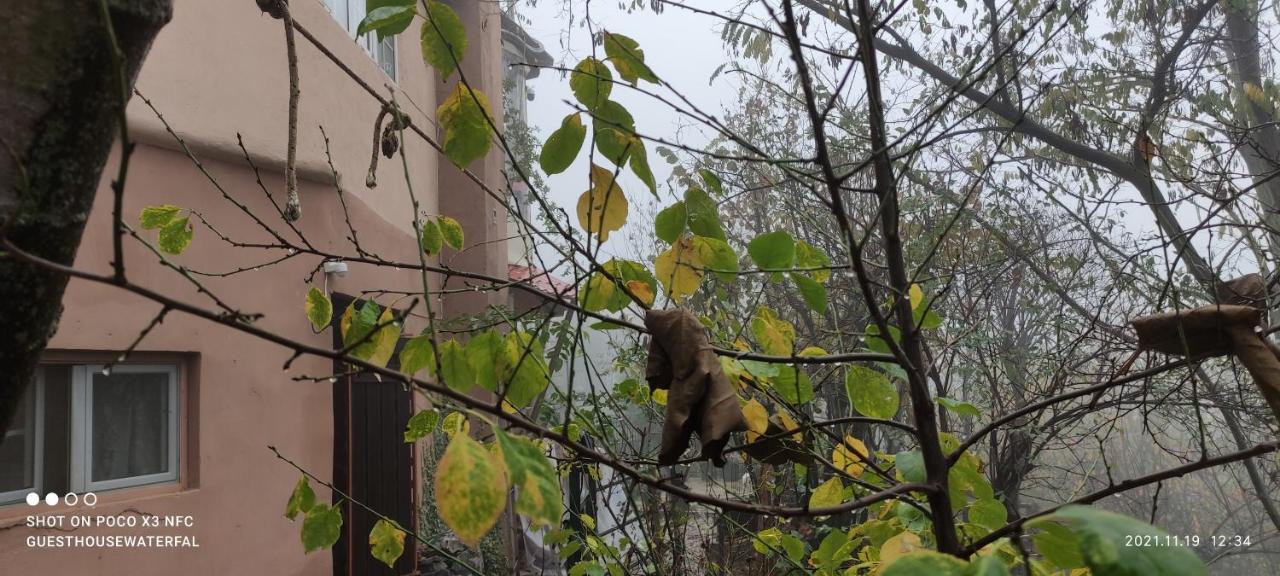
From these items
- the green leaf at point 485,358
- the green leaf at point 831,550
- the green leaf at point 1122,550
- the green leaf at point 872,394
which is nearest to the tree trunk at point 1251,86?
the green leaf at point 831,550

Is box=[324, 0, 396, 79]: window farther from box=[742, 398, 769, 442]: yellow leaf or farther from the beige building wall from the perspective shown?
box=[742, 398, 769, 442]: yellow leaf

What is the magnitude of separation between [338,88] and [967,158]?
5900mm

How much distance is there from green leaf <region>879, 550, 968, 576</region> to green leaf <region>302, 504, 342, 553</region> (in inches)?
43.7

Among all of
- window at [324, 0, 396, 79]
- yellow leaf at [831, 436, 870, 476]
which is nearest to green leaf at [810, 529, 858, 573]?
yellow leaf at [831, 436, 870, 476]

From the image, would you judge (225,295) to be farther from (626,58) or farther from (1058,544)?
(1058,544)

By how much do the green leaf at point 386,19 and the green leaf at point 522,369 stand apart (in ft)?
1.47

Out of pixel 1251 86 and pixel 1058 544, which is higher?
pixel 1251 86

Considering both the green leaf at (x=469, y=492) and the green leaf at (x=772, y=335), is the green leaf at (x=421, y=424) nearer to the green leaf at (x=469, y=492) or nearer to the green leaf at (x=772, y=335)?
the green leaf at (x=772, y=335)

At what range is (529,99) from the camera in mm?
13422

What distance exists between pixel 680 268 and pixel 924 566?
0.76 metres

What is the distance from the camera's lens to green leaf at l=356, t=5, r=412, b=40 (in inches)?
37.5

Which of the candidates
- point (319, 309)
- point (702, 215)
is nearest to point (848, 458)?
point (702, 215)

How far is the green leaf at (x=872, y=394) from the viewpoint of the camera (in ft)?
3.95

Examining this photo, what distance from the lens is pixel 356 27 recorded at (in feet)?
16.5
